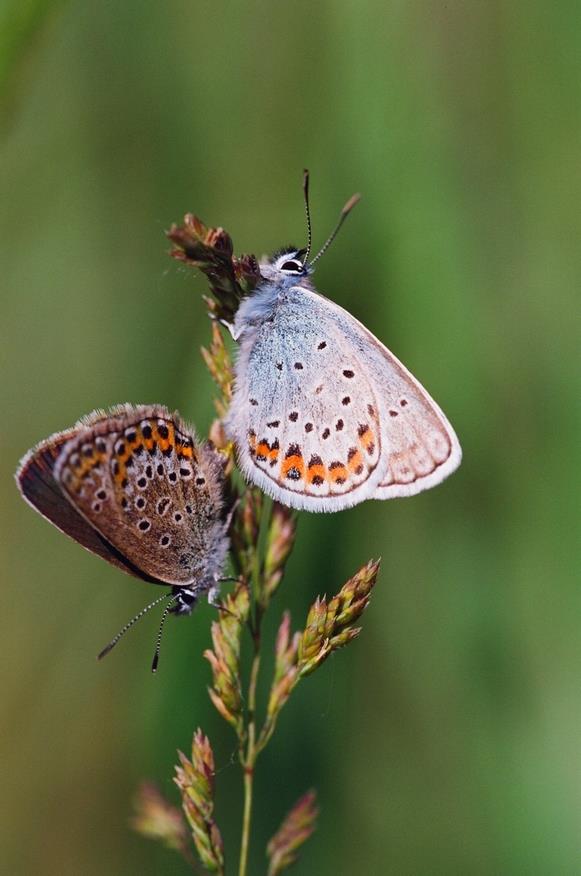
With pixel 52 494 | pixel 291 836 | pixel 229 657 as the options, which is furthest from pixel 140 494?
pixel 291 836

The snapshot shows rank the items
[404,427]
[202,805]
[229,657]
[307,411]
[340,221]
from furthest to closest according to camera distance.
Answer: [340,221]
[307,411]
[404,427]
[229,657]
[202,805]

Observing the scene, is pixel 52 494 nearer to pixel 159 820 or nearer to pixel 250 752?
pixel 250 752

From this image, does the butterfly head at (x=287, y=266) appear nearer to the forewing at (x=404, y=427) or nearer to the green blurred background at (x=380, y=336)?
the forewing at (x=404, y=427)

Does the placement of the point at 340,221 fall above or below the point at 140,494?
above

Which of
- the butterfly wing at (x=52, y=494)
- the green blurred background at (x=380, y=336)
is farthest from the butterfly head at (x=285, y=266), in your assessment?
the butterfly wing at (x=52, y=494)

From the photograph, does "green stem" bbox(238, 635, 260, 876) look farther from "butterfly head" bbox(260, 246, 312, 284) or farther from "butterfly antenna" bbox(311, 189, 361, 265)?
"butterfly antenna" bbox(311, 189, 361, 265)

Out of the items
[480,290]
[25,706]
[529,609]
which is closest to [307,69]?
[480,290]

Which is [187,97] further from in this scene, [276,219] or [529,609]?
[529,609]
